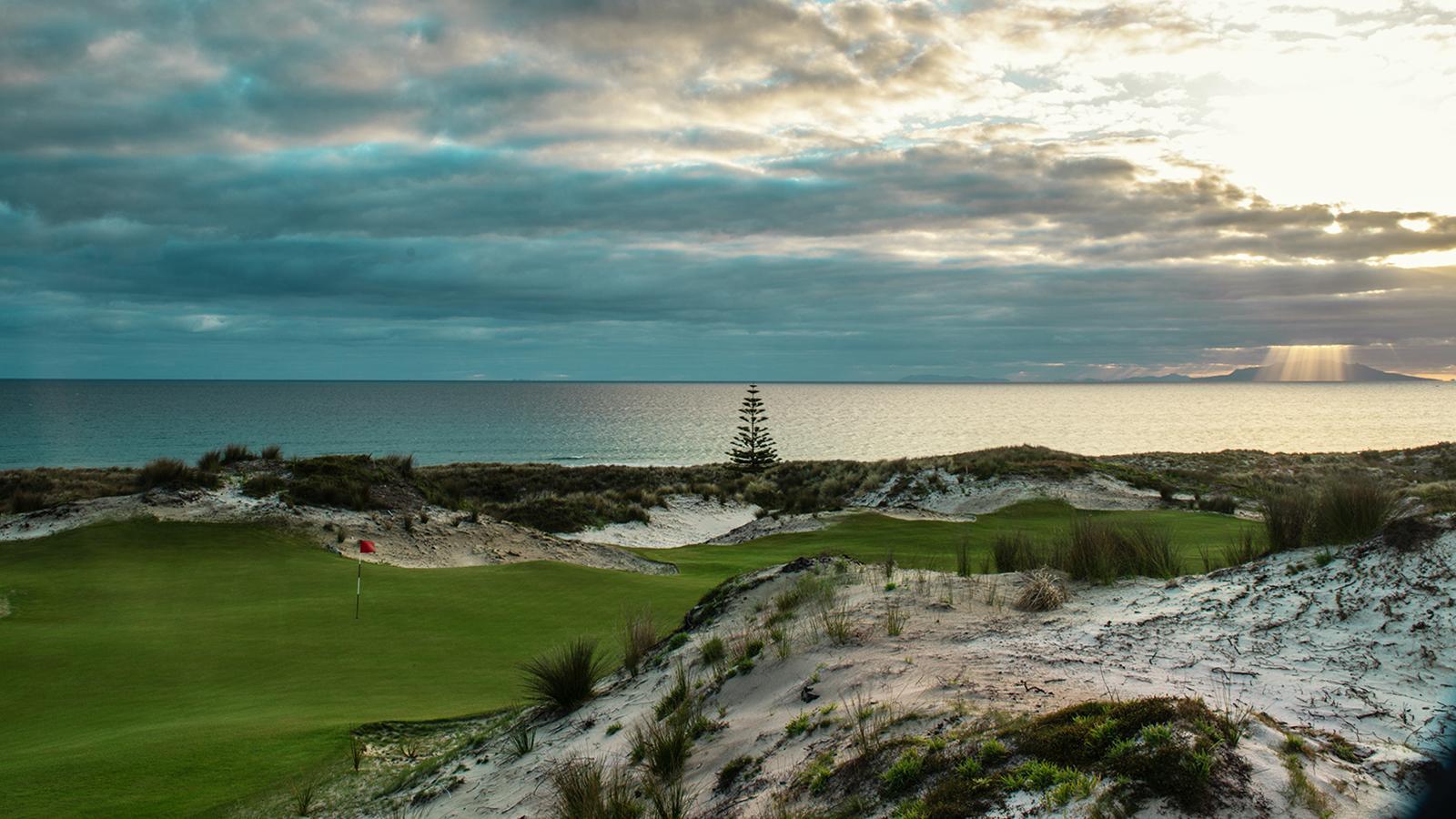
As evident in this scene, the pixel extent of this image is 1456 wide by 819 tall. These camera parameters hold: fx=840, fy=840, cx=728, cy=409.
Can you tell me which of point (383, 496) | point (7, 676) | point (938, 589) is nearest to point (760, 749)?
point (938, 589)

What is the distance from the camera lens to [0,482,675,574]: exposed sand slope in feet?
63.2

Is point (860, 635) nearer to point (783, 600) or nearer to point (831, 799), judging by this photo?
point (783, 600)

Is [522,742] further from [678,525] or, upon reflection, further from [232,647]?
[678,525]

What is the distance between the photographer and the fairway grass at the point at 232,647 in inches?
275

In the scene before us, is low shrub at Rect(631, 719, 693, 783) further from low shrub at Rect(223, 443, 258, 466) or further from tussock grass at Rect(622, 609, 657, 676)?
low shrub at Rect(223, 443, 258, 466)

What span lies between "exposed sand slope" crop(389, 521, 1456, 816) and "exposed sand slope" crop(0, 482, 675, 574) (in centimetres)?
1220

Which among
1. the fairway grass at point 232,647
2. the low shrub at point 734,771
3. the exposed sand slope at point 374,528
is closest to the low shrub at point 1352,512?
the fairway grass at point 232,647

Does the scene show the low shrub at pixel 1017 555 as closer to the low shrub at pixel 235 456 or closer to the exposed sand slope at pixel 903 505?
the exposed sand slope at pixel 903 505

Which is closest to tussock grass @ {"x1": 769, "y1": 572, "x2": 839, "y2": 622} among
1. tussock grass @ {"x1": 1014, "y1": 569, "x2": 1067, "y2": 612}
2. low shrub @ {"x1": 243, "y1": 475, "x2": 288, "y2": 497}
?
tussock grass @ {"x1": 1014, "y1": 569, "x2": 1067, "y2": 612}

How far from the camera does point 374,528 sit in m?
22.0

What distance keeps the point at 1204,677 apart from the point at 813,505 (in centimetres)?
3269

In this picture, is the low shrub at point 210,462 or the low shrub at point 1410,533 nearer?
the low shrub at point 1410,533

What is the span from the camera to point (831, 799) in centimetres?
471

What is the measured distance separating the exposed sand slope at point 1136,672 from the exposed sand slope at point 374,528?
12.2 metres
